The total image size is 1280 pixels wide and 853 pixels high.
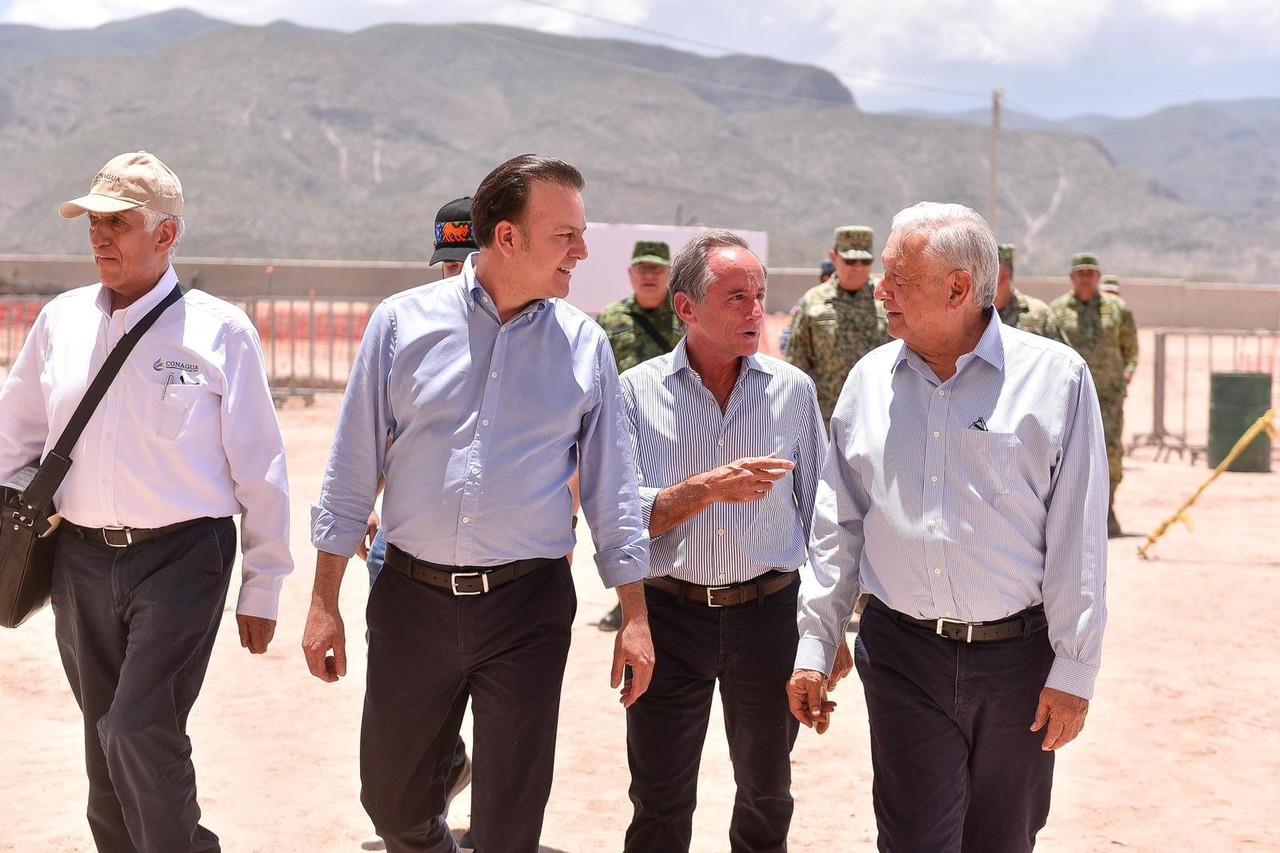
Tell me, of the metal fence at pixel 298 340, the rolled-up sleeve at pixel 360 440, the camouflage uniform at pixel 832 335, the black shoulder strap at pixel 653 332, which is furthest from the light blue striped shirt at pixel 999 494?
the metal fence at pixel 298 340

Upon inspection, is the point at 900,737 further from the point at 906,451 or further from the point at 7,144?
the point at 7,144

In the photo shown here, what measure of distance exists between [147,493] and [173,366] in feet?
1.10

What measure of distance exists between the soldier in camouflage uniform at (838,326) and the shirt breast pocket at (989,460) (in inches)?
219

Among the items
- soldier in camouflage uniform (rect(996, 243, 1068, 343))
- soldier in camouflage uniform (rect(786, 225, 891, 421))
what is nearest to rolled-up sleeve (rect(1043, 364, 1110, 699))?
soldier in camouflage uniform (rect(786, 225, 891, 421))

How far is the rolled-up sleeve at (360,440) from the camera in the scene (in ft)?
12.1

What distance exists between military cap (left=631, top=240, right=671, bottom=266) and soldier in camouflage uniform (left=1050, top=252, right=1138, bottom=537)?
5.15 m

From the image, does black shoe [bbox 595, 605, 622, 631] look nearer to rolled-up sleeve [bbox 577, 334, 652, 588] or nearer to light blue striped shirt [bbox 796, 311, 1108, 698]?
rolled-up sleeve [bbox 577, 334, 652, 588]

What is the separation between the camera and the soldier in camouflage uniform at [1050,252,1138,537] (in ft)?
39.4

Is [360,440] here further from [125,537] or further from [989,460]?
[989,460]

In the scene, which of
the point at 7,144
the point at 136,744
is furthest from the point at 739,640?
the point at 7,144

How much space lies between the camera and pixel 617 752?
20.6 ft

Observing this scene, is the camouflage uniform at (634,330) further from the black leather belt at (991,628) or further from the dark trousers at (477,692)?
the black leather belt at (991,628)

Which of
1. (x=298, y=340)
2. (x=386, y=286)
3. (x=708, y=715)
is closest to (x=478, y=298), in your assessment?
(x=708, y=715)

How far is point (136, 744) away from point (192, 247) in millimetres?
71231
